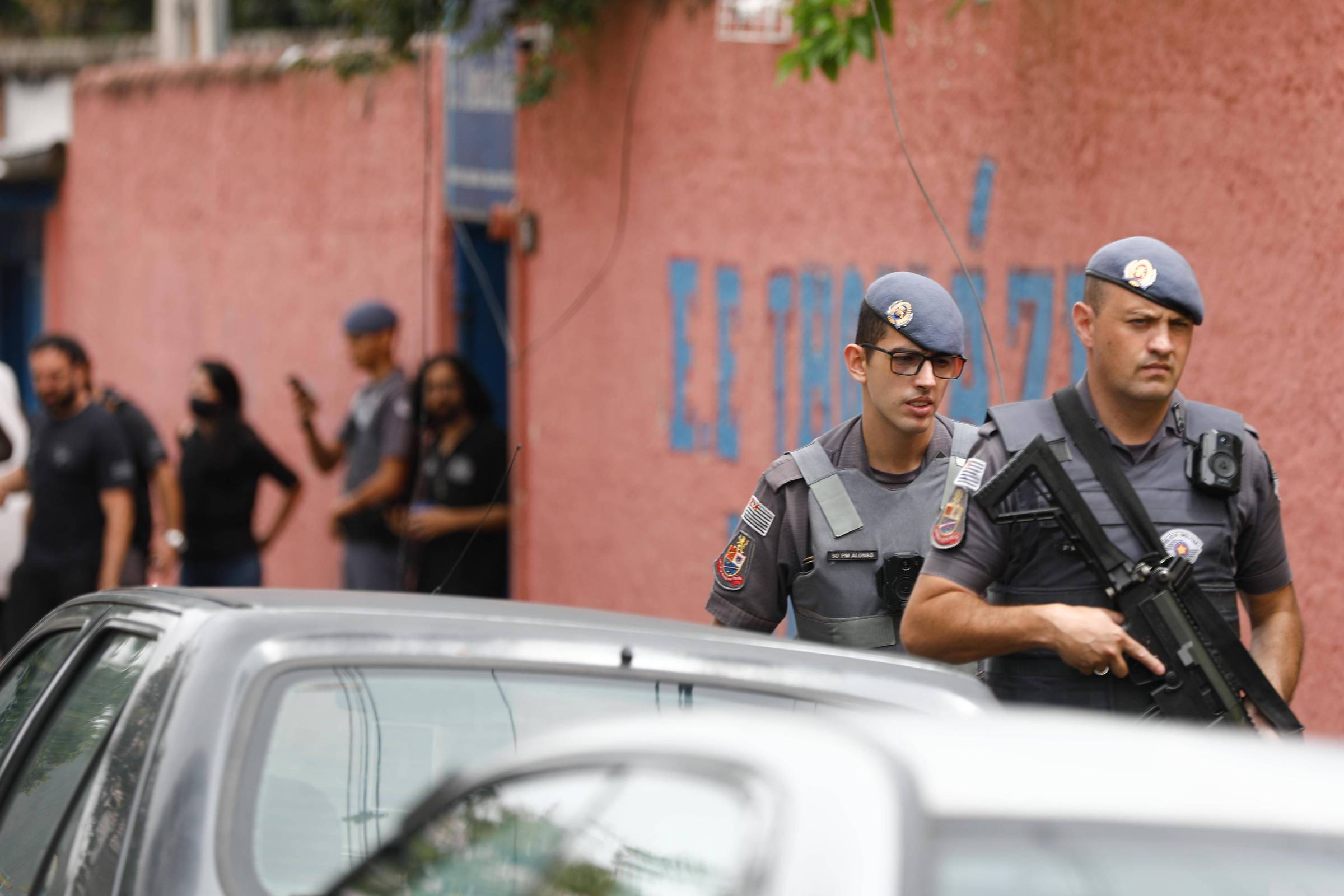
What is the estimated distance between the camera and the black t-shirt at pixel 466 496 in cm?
793

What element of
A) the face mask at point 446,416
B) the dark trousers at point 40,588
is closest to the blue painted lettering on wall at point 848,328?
the face mask at point 446,416

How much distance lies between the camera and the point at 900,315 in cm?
402

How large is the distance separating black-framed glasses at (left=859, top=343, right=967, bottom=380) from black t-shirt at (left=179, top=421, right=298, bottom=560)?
4.78m

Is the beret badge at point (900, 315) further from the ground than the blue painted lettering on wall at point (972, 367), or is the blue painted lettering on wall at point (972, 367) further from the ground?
the beret badge at point (900, 315)

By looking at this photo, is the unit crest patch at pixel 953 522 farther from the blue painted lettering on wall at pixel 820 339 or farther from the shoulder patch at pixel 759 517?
the blue painted lettering on wall at pixel 820 339

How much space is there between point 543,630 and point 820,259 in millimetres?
4059

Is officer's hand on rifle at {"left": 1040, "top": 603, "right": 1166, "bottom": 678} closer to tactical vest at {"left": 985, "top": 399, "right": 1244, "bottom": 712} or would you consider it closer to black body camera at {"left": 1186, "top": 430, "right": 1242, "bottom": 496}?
tactical vest at {"left": 985, "top": 399, "right": 1244, "bottom": 712}

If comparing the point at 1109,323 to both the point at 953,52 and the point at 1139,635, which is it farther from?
the point at 953,52

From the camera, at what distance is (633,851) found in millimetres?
1927

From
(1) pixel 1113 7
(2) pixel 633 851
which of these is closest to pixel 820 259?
(1) pixel 1113 7

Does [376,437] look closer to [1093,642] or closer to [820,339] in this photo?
[820,339]

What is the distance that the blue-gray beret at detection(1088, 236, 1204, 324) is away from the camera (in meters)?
3.65

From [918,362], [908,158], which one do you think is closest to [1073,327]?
[908,158]

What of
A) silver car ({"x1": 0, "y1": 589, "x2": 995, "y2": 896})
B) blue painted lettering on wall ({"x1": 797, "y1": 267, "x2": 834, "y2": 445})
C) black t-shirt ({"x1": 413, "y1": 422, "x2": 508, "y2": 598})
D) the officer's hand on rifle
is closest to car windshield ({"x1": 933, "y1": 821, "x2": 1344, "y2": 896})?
silver car ({"x1": 0, "y1": 589, "x2": 995, "y2": 896})
